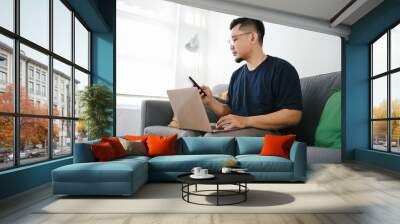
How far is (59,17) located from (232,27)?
152 inches

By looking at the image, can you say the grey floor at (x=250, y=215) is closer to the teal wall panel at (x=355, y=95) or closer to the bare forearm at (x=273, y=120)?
the bare forearm at (x=273, y=120)

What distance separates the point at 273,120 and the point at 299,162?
2.19 meters

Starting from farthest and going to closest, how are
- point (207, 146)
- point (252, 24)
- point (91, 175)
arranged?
1. point (252, 24)
2. point (207, 146)
3. point (91, 175)

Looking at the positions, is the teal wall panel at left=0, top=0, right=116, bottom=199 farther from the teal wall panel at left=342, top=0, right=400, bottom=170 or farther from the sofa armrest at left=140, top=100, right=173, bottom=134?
the teal wall panel at left=342, top=0, right=400, bottom=170

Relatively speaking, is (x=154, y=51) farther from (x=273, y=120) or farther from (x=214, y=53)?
(x=273, y=120)

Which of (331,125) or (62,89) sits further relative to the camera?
(331,125)

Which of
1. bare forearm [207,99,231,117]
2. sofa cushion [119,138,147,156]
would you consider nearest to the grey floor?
sofa cushion [119,138,147,156]

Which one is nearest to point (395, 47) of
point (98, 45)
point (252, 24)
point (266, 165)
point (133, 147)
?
point (252, 24)

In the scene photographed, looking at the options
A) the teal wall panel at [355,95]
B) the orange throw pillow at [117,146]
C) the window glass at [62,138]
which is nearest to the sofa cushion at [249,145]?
the orange throw pillow at [117,146]

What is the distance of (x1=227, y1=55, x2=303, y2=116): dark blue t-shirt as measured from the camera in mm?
7551

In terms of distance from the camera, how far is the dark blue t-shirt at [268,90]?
7.55m

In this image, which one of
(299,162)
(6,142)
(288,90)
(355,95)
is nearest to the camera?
(6,142)

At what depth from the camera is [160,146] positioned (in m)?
5.96

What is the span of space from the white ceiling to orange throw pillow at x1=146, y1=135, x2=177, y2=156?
3.18 meters
